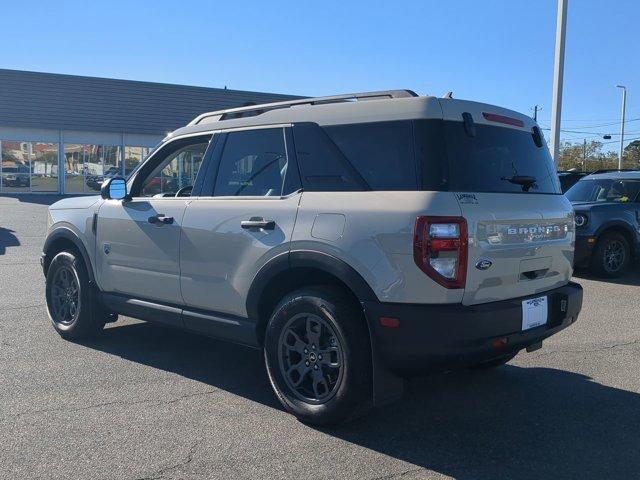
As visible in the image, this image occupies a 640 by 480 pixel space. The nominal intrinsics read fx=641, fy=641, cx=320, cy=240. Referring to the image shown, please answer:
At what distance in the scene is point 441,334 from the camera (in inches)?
144

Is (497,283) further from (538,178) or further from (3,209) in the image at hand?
(3,209)

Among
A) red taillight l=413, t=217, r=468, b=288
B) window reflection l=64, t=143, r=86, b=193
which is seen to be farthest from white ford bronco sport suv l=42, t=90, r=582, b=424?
window reflection l=64, t=143, r=86, b=193

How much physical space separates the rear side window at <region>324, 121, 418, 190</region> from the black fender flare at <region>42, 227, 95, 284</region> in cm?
293

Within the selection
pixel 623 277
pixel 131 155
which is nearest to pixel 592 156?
pixel 131 155

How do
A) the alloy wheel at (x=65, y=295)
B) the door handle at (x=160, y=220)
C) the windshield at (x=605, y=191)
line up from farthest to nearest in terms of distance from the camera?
the windshield at (x=605, y=191)
the alloy wheel at (x=65, y=295)
the door handle at (x=160, y=220)

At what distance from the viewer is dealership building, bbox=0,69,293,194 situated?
31.0 m

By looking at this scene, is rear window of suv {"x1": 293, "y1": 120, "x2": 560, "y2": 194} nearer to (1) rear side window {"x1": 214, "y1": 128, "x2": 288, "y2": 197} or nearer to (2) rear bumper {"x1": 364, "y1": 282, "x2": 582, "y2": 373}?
(1) rear side window {"x1": 214, "y1": 128, "x2": 288, "y2": 197}

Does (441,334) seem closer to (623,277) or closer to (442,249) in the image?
(442,249)

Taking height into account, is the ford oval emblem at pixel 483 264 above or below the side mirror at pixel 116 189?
below

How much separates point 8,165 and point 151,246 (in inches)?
1162

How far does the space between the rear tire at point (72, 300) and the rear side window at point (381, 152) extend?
308 centimetres

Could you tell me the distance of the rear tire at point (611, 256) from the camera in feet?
33.6

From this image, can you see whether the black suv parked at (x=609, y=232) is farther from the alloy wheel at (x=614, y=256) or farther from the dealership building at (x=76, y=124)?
the dealership building at (x=76, y=124)

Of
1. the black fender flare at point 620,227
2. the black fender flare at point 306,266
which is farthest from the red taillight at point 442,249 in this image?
the black fender flare at point 620,227
